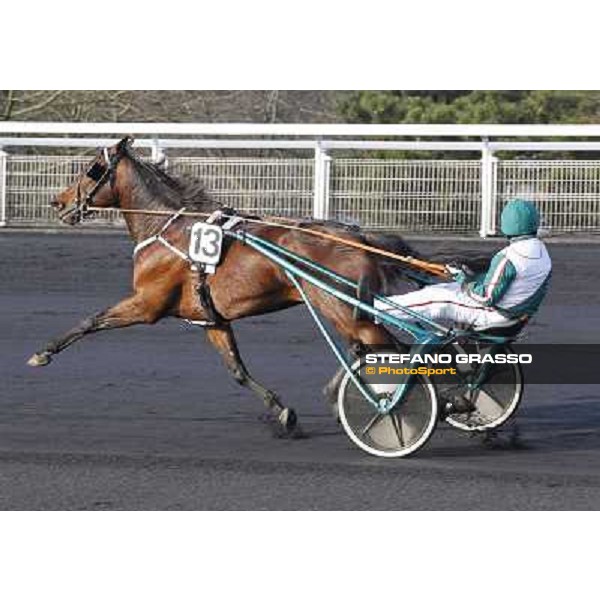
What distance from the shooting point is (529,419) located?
9445 millimetres

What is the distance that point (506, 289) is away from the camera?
7977 mm

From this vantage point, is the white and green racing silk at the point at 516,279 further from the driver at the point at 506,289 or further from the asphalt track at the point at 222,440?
the asphalt track at the point at 222,440

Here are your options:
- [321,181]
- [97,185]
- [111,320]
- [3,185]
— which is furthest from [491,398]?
[3,185]

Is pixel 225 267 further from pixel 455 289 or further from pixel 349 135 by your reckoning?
pixel 349 135

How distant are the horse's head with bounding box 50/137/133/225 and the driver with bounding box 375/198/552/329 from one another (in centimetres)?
209

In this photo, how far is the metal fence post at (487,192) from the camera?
18.8 meters

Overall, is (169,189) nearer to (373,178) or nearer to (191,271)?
(191,271)

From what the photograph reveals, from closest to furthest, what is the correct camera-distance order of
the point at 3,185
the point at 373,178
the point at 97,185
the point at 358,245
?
the point at 358,245
the point at 97,185
the point at 373,178
the point at 3,185

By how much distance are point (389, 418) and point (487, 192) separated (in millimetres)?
11039

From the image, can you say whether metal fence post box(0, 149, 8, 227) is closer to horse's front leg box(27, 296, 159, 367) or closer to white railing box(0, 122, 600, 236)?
white railing box(0, 122, 600, 236)

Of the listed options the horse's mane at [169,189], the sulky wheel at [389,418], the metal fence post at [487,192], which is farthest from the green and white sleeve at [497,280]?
the metal fence post at [487,192]

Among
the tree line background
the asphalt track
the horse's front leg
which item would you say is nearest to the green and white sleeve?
the asphalt track

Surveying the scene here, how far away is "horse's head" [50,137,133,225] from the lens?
9.26 meters
